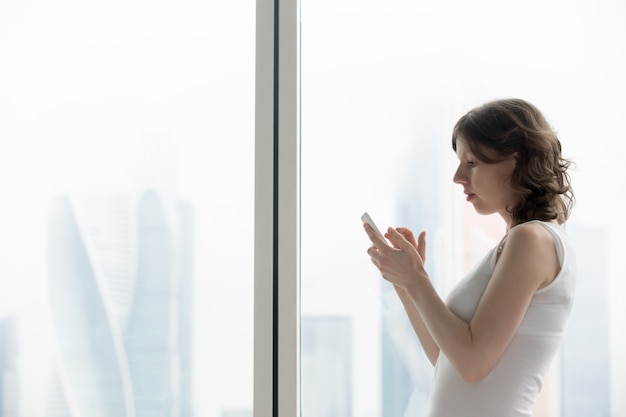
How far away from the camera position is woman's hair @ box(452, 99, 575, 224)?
1016 mm

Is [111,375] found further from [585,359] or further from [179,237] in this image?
[585,359]

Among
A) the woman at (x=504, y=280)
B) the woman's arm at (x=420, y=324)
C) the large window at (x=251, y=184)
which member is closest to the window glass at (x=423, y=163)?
the large window at (x=251, y=184)

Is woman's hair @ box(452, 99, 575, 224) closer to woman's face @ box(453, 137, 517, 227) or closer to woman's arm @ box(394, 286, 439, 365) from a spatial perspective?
woman's face @ box(453, 137, 517, 227)

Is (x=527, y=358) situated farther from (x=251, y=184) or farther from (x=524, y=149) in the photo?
(x=251, y=184)

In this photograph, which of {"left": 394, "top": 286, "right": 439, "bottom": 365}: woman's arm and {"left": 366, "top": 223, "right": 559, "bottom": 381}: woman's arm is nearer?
{"left": 366, "top": 223, "right": 559, "bottom": 381}: woman's arm

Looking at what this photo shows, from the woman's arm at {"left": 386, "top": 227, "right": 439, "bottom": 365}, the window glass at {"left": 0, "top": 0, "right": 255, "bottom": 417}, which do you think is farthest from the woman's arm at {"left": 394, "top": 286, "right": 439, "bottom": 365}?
the window glass at {"left": 0, "top": 0, "right": 255, "bottom": 417}

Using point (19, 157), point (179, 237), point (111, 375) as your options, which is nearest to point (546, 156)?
point (179, 237)

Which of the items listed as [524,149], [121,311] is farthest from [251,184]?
[524,149]

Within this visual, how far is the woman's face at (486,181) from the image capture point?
1.05m

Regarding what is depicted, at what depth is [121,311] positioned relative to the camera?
1391 mm

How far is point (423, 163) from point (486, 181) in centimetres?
32

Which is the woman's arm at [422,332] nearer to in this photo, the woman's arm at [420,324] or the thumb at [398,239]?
the woman's arm at [420,324]

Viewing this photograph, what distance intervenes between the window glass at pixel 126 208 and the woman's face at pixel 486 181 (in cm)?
50

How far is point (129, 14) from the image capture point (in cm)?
145
